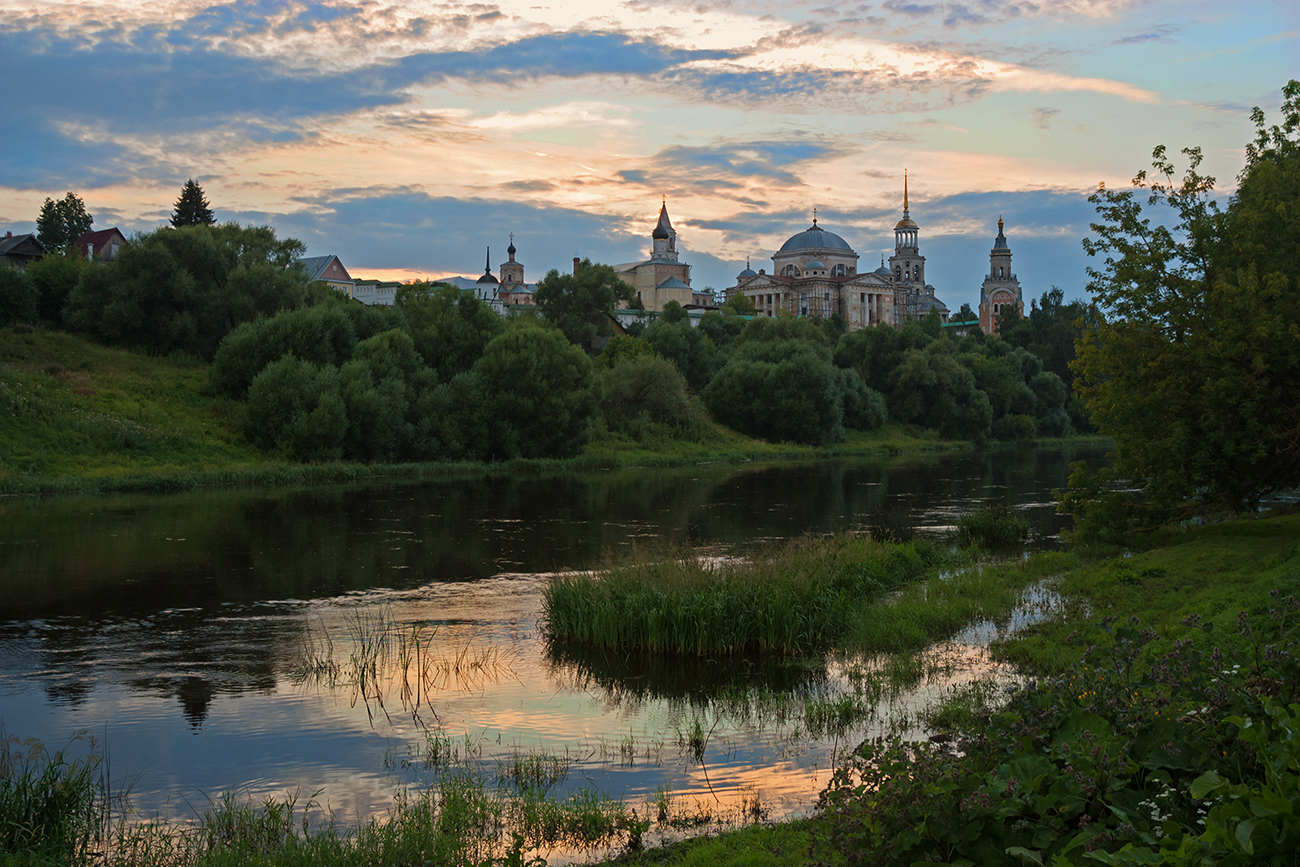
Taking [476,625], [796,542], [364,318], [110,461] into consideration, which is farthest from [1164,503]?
[364,318]

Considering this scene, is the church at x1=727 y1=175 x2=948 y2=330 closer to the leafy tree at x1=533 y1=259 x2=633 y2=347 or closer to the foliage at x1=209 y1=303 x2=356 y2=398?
the leafy tree at x1=533 y1=259 x2=633 y2=347

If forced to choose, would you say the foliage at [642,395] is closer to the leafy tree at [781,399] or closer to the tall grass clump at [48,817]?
the leafy tree at [781,399]

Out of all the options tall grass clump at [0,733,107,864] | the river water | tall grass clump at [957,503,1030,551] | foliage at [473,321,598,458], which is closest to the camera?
tall grass clump at [0,733,107,864]

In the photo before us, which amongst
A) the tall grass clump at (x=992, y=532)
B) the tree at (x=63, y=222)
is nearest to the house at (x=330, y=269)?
the tree at (x=63, y=222)

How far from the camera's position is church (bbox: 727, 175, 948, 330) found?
165m

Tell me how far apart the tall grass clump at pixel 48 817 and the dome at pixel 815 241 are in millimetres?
175881

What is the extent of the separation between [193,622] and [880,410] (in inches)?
2867

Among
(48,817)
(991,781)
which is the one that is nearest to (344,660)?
(48,817)

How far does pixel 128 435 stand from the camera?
1734 inches

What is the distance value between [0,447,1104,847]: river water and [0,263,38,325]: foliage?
25.9m

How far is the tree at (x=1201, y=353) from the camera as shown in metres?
19.5

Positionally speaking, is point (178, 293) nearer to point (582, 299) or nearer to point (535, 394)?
point (535, 394)

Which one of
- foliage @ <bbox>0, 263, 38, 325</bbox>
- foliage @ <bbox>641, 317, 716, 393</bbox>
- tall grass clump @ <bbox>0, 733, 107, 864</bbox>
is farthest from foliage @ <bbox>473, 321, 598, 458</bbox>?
tall grass clump @ <bbox>0, 733, 107, 864</bbox>

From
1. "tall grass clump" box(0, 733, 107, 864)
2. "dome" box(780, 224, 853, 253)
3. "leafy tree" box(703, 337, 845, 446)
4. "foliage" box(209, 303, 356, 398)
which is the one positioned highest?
"dome" box(780, 224, 853, 253)
